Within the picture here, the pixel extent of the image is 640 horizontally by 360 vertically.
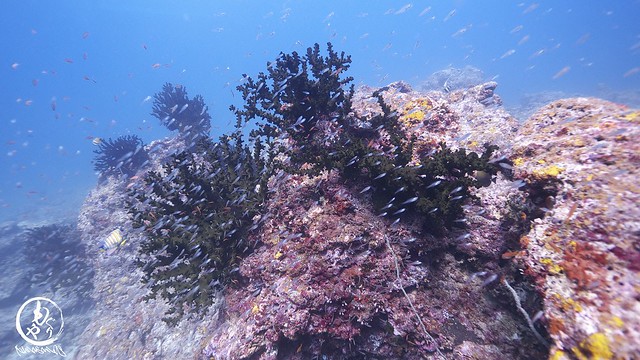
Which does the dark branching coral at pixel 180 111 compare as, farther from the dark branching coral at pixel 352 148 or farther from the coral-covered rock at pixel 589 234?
the coral-covered rock at pixel 589 234

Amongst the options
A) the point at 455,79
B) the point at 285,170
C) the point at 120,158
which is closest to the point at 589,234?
the point at 285,170

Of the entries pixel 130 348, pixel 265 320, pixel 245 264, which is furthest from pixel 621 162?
pixel 130 348

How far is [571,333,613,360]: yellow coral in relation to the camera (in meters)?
2.14

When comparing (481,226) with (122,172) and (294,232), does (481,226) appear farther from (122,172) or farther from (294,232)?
(122,172)

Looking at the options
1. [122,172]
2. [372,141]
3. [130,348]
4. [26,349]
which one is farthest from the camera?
[122,172]

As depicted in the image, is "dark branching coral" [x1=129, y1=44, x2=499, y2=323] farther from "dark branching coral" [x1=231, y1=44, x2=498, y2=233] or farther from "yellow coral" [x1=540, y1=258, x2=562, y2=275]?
"yellow coral" [x1=540, y1=258, x2=562, y2=275]

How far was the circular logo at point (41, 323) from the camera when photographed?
1471cm

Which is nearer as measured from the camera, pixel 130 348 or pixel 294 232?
pixel 294 232

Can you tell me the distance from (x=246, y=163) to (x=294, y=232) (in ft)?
6.81

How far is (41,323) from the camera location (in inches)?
592

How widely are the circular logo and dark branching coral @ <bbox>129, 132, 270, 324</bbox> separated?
13627 mm

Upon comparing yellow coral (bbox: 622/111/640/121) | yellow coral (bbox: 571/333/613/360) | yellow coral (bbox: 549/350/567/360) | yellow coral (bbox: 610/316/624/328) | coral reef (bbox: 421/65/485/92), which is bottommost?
yellow coral (bbox: 549/350/567/360)

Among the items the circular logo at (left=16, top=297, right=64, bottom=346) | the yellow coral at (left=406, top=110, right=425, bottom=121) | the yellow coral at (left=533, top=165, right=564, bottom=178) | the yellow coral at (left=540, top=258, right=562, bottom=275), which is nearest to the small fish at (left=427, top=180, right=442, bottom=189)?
the yellow coral at (left=533, top=165, right=564, bottom=178)

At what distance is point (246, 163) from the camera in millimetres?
6332
